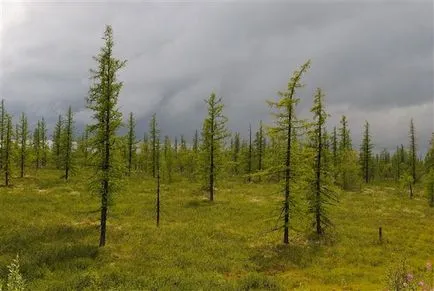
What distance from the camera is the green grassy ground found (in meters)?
24.5

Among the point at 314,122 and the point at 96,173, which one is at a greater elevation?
the point at 314,122

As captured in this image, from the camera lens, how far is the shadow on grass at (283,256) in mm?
29234

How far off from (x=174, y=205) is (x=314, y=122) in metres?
23.9

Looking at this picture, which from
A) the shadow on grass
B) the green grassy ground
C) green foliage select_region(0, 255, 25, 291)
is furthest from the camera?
the shadow on grass

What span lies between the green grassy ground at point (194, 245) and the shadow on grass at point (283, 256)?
0.08 m

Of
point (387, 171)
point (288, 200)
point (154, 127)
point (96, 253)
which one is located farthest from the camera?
point (387, 171)

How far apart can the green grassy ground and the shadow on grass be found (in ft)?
0.27

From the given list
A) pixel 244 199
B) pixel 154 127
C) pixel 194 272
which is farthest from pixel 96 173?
pixel 154 127

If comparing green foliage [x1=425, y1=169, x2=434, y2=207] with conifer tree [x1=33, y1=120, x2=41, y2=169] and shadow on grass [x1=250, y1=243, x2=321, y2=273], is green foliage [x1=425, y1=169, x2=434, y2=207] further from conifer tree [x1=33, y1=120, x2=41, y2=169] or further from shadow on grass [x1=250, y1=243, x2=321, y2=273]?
conifer tree [x1=33, y1=120, x2=41, y2=169]

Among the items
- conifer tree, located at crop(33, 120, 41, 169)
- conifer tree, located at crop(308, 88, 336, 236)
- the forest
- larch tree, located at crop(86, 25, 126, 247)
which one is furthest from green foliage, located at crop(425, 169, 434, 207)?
conifer tree, located at crop(33, 120, 41, 169)

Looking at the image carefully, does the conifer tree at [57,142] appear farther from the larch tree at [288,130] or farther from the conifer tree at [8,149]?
the larch tree at [288,130]

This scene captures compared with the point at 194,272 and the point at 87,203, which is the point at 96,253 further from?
the point at 87,203

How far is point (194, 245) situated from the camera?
3347 cm

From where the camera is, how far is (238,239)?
119ft
